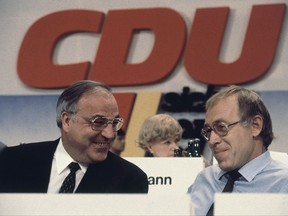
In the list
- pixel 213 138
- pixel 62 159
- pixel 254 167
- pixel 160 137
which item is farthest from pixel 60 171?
pixel 160 137

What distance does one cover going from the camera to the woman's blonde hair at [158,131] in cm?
457

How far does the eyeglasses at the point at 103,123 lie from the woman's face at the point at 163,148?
163 cm

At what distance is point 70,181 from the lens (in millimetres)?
2779

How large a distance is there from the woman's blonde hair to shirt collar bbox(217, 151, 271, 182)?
68.7 inches

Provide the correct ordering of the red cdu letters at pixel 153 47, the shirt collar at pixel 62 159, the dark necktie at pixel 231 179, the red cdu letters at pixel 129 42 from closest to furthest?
A: the dark necktie at pixel 231 179 → the shirt collar at pixel 62 159 → the red cdu letters at pixel 153 47 → the red cdu letters at pixel 129 42

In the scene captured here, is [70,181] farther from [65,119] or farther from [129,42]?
[129,42]

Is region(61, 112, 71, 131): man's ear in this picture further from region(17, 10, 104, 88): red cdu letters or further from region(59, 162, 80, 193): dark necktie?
region(17, 10, 104, 88): red cdu letters

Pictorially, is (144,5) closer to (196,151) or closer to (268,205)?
(196,151)

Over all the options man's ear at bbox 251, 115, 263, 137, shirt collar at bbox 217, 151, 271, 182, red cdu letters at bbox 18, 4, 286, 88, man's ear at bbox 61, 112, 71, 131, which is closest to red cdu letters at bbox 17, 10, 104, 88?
red cdu letters at bbox 18, 4, 286, 88

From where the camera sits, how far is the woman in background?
15.0ft

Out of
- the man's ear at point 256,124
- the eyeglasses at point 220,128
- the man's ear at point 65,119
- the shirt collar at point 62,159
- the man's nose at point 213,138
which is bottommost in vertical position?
the shirt collar at point 62,159

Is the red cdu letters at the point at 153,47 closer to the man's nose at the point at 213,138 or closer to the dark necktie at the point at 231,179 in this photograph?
the man's nose at the point at 213,138

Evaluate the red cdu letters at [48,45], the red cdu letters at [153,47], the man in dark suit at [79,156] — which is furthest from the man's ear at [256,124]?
the red cdu letters at [48,45]

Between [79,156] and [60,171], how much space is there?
0.11 m
